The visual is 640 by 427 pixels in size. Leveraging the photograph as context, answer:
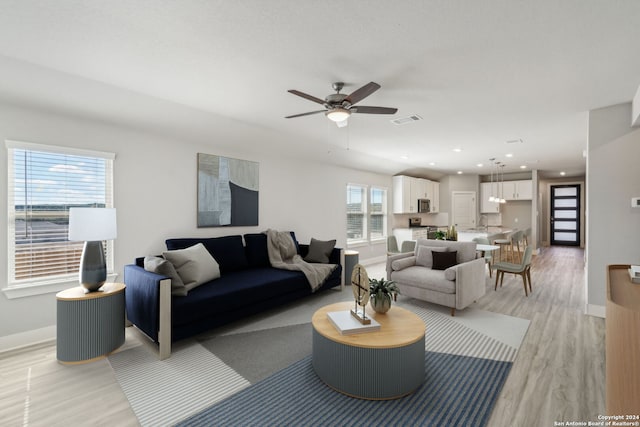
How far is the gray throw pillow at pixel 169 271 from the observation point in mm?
2848

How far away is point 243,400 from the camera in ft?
6.69

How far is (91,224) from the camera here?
2.58 metres

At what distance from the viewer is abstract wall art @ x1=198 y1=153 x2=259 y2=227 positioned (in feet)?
14.1

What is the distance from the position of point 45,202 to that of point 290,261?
294 centimetres

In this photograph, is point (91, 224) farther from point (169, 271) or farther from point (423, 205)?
point (423, 205)

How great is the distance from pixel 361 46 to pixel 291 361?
2.64m

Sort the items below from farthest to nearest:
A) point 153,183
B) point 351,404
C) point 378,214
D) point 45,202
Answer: point 378,214 → point 153,183 → point 45,202 → point 351,404

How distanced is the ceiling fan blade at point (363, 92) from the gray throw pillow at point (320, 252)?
8.37ft

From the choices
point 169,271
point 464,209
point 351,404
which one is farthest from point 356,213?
point 351,404

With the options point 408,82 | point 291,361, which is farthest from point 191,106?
point 291,361

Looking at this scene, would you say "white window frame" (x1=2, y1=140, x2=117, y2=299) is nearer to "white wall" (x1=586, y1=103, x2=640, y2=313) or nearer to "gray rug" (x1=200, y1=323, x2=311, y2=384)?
"gray rug" (x1=200, y1=323, x2=311, y2=384)

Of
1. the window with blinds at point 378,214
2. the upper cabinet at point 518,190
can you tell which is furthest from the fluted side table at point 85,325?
the upper cabinet at point 518,190

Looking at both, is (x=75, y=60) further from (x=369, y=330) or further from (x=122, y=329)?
(x=369, y=330)

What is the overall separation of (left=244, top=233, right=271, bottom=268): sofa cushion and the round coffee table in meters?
2.31
